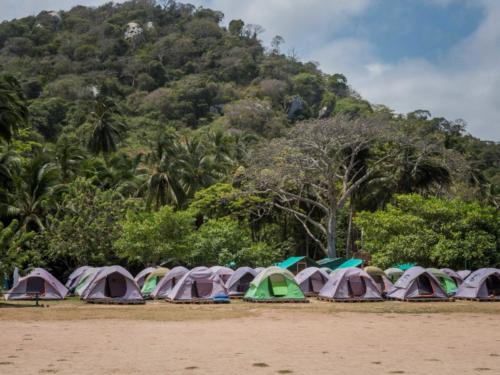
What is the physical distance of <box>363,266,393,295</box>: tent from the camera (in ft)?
96.1

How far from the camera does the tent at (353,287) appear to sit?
2666 cm

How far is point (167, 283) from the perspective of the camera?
2891 centimetres

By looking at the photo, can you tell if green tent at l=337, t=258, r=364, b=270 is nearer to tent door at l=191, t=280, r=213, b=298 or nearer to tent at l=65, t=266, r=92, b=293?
tent door at l=191, t=280, r=213, b=298

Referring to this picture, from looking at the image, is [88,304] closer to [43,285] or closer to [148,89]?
[43,285]

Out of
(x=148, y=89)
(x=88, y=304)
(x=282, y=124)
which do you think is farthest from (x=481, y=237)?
(x=148, y=89)

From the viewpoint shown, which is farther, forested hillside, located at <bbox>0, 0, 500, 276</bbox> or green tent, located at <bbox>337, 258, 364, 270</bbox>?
green tent, located at <bbox>337, 258, 364, 270</bbox>

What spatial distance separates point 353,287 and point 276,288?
3.37m

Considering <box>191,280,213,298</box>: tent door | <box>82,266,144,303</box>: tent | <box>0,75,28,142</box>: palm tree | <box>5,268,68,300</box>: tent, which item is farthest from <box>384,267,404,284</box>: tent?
<box>0,75,28,142</box>: palm tree

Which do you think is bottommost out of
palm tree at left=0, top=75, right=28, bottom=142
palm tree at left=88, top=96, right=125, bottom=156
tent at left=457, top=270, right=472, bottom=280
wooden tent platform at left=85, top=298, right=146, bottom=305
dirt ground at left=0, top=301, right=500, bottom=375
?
dirt ground at left=0, top=301, right=500, bottom=375

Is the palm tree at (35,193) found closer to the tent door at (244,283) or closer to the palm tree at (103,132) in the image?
the palm tree at (103,132)

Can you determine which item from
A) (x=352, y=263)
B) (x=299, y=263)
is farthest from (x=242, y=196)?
(x=352, y=263)

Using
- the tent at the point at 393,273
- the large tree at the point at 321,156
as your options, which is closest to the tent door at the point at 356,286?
the tent at the point at 393,273

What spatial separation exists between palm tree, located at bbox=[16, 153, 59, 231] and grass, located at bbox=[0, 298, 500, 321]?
1106 cm

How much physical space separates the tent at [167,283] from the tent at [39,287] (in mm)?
4067
